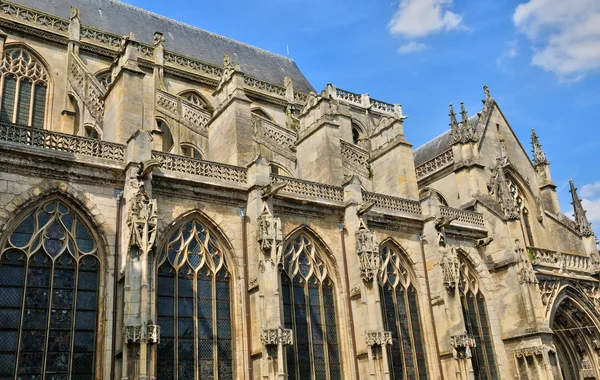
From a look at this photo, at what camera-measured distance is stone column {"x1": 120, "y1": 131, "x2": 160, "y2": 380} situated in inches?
422

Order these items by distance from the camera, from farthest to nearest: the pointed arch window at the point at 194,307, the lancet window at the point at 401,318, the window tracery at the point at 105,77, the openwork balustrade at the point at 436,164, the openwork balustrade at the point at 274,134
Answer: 1. the openwork balustrade at the point at 436,164
2. the window tracery at the point at 105,77
3. the openwork balustrade at the point at 274,134
4. the lancet window at the point at 401,318
5. the pointed arch window at the point at 194,307

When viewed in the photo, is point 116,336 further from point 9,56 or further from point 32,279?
point 9,56

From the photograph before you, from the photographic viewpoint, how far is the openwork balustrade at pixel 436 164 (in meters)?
21.4

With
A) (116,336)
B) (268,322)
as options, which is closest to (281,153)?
(268,322)

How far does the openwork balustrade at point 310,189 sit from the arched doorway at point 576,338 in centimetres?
862

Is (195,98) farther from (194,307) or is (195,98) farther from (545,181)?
(545,181)

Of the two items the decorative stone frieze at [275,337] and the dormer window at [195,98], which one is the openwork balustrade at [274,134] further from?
the decorative stone frieze at [275,337]

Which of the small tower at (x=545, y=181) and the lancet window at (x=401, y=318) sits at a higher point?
the small tower at (x=545, y=181)

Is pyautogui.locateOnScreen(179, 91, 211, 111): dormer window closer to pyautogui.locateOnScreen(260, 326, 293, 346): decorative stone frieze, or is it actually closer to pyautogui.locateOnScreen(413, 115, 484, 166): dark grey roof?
pyautogui.locateOnScreen(413, 115, 484, 166): dark grey roof

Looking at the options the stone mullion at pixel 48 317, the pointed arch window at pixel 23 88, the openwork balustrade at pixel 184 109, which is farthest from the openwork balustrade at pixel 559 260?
the pointed arch window at pixel 23 88

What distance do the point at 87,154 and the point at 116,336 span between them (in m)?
3.77

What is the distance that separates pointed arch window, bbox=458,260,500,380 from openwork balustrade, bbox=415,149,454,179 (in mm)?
4546

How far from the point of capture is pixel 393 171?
18578 millimetres

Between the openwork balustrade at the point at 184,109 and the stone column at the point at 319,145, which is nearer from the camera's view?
the stone column at the point at 319,145
